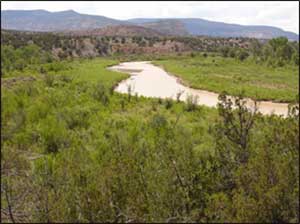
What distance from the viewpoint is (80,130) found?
→ 12.3 m

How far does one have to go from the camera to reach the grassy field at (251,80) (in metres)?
24.5

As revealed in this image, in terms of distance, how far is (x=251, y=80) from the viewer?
31.0 metres

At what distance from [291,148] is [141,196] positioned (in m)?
2.10

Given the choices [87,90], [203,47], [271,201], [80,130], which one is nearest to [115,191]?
[271,201]

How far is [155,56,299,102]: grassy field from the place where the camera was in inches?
965

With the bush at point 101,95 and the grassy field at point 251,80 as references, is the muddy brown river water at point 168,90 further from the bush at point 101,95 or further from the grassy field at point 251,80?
the bush at point 101,95

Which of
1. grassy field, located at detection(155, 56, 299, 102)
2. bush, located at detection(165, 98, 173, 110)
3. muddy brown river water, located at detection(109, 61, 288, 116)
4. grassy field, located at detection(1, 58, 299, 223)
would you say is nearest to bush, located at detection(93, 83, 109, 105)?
bush, located at detection(165, 98, 173, 110)

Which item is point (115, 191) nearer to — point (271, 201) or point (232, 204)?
point (232, 204)

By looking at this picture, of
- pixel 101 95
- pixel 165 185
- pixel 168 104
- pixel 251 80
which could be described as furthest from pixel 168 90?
pixel 165 185

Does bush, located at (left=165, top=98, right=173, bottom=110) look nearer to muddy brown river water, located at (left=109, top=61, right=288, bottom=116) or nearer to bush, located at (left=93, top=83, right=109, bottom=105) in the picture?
muddy brown river water, located at (left=109, top=61, right=288, bottom=116)

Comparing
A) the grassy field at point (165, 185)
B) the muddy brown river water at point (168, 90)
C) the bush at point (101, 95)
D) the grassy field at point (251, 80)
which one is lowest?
the muddy brown river water at point (168, 90)

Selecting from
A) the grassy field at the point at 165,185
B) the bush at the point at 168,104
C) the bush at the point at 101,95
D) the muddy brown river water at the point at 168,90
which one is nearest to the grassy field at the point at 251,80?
the muddy brown river water at the point at 168,90

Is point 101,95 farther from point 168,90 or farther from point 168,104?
point 168,90


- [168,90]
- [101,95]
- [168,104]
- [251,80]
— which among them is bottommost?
[168,90]
